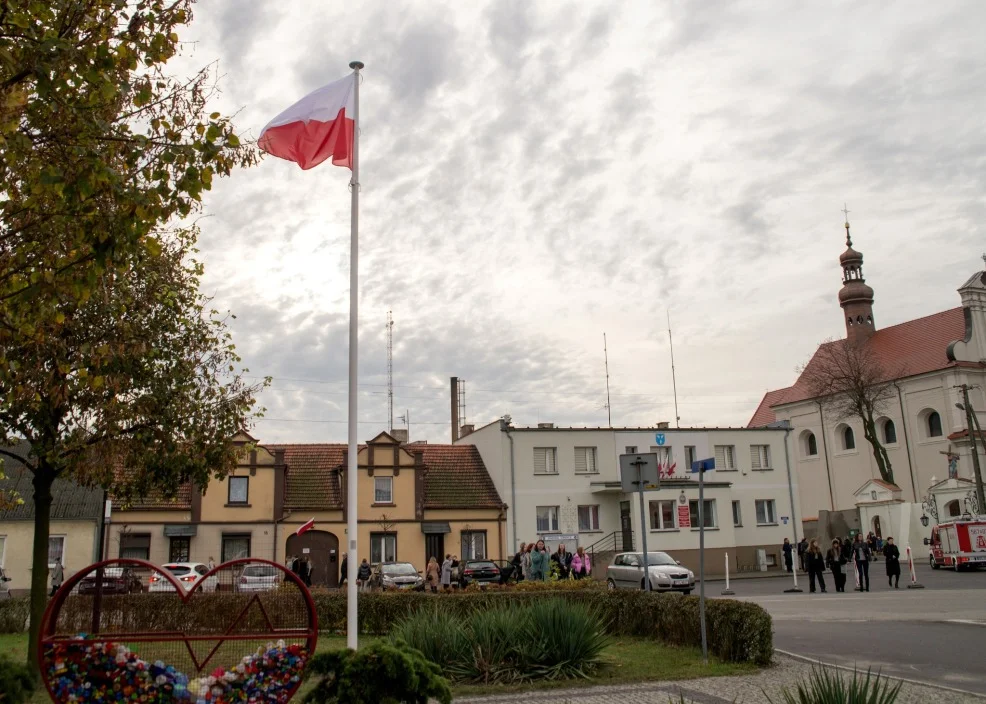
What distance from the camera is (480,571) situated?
32.8 metres

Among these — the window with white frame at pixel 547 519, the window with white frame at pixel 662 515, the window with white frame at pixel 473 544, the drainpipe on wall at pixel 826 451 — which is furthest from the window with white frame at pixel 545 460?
the drainpipe on wall at pixel 826 451

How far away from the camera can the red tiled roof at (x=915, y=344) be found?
208ft

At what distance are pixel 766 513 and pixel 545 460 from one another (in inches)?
509

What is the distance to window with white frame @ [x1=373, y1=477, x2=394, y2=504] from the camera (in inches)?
1660

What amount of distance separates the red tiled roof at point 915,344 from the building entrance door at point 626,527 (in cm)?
2522

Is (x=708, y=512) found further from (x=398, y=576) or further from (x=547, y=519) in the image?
(x=398, y=576)

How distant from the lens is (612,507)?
149ft

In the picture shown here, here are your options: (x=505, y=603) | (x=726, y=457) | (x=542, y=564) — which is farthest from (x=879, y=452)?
(x=505, y=603)

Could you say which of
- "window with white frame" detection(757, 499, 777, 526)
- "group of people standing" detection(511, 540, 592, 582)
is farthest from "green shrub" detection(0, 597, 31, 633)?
"window with white frame" detection(757, 499, 777, 526)

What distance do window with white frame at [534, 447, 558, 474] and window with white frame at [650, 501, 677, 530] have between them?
17.3 feet

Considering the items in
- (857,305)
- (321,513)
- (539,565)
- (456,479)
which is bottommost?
(539,565)

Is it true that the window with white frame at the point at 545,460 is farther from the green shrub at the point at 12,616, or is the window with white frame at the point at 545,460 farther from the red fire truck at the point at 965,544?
the green shrub at the point at 12,616

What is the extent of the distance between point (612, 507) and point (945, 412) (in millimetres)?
28368

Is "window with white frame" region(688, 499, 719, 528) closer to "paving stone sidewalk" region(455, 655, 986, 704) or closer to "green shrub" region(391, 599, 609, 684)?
"green shrub" region(391, 599, 609, 684)
